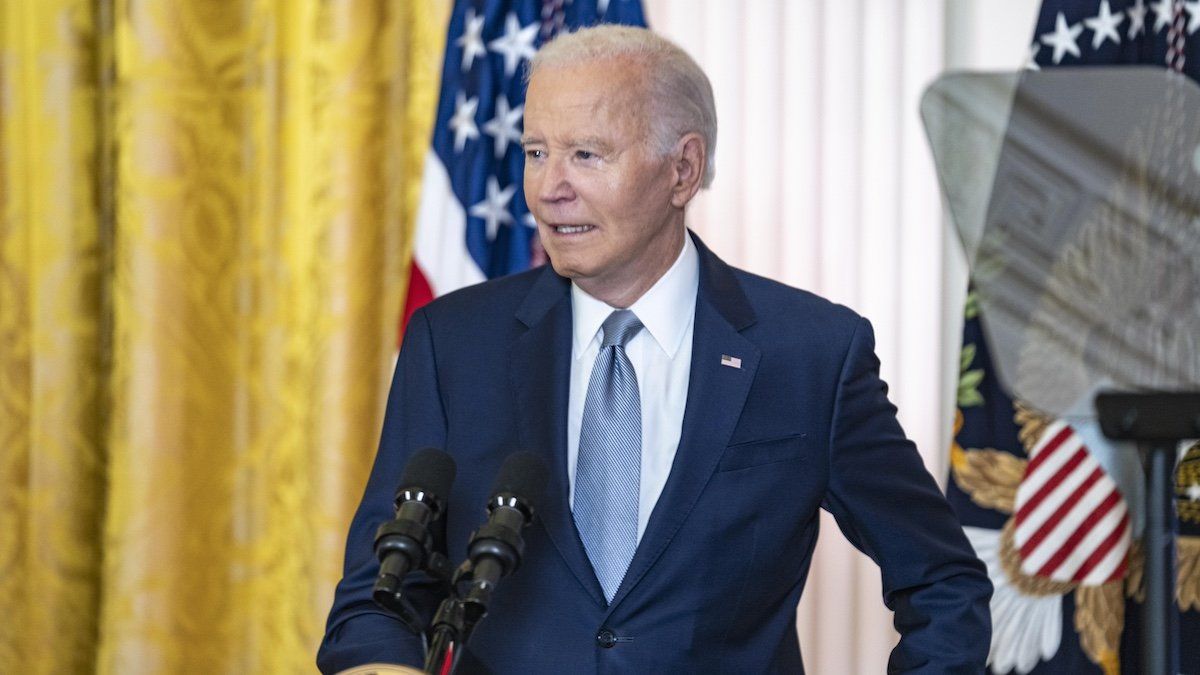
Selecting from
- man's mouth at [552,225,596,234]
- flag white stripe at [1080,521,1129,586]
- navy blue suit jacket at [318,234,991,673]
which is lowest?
flag white stripe at [1080,521,1129,586]

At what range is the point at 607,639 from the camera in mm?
1743

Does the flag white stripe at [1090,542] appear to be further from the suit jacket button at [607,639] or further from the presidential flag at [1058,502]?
the suit jacket button at [607,639]

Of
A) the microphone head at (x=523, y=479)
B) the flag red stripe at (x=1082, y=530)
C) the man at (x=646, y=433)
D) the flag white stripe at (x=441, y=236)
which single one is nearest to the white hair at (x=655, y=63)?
the man at (x=646, y=433)

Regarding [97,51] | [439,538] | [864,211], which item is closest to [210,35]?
[97,51]

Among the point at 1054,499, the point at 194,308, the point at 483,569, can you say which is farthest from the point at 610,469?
the point at 194,308

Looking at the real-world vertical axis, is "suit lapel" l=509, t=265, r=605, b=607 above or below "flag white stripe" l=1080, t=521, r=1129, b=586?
above

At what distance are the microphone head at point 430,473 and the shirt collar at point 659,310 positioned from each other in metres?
0.57

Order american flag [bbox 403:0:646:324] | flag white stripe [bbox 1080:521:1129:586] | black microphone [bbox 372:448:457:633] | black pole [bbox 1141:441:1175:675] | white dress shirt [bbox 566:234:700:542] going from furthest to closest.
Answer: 1. american flag [bbox 403:0:646:324]
2. flag white stripe [bbox 1080:521:1129:586]
3. white dress shirt [bbox 566:234:700:542]
4. black microphone [bbox 372:448:457:633]
5. black pole [bbox 1141:441:1175:675]

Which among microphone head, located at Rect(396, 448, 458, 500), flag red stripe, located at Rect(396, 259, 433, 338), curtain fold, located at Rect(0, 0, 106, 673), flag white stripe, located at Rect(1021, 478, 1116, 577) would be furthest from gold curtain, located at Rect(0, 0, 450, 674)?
microphone head, located at Rect(396, 448, 458, 500)

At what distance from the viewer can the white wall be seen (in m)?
3.26

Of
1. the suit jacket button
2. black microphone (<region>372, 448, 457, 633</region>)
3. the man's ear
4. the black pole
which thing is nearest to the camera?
the black pole

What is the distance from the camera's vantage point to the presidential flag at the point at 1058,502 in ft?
9.33

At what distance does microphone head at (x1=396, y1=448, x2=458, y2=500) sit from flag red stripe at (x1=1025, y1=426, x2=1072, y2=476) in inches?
74.3

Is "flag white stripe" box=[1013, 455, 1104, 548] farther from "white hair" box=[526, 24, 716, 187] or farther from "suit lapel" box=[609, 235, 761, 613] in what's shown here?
"white hair" box=[526, 24, 716, 187]
